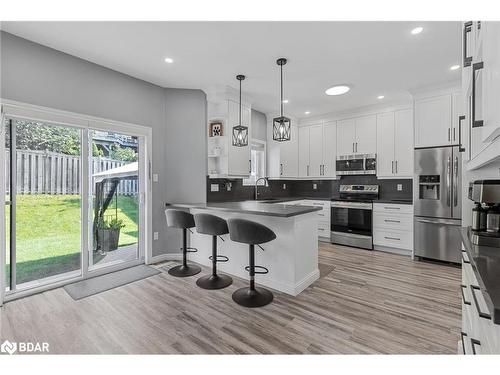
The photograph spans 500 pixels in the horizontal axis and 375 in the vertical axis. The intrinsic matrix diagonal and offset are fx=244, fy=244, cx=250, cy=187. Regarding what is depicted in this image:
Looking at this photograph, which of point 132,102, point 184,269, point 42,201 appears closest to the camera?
point 42,201

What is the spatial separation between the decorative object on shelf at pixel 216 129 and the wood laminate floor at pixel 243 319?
2.19 metres

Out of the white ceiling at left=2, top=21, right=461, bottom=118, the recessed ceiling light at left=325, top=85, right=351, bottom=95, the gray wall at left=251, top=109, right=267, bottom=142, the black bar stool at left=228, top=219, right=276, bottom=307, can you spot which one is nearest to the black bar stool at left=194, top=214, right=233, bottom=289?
the black bar stool at left=228, top=219, right=276, bottom=307

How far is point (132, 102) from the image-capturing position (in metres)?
3.42

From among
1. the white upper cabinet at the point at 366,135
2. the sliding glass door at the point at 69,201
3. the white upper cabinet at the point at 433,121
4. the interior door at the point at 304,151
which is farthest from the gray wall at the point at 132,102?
the white upper cabinet at the point at 433,121

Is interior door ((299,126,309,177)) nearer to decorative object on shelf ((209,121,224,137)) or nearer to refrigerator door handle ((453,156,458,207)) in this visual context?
decorative object on shelf ((209,121,224,137))

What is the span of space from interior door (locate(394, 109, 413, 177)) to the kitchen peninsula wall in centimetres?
40

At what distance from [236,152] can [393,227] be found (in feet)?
9.80

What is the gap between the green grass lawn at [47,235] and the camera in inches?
106

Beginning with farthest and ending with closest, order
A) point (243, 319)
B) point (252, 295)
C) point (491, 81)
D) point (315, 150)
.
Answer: point (315, 150) → point (252, 295) → point (243, 319) → point (491, 81)

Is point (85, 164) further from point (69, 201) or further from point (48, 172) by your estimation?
point (69, 201)

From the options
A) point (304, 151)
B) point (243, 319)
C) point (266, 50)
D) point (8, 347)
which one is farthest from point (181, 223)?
point (304, 151)

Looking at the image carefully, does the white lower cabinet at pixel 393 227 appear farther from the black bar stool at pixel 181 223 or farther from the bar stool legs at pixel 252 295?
the black bar stool at pixel 181 223
